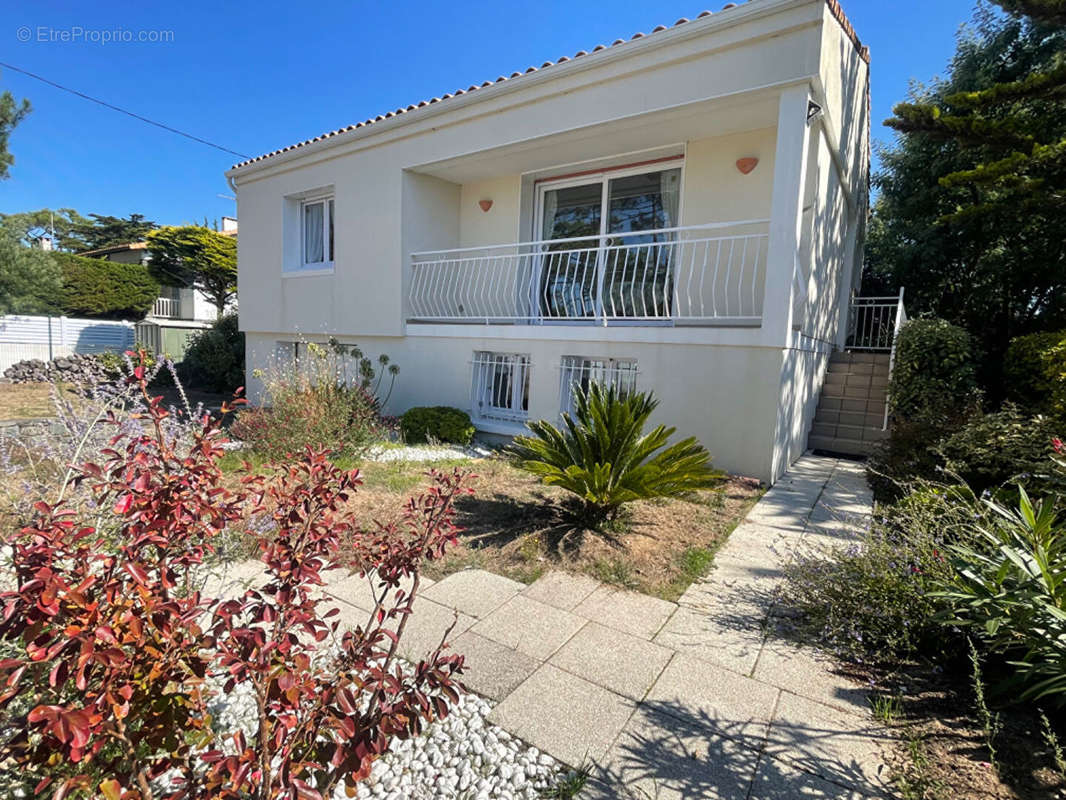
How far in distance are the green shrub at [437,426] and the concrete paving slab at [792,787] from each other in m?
5.95

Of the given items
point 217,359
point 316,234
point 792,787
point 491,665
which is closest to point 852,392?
point 792,787

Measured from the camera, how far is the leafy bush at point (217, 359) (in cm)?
1423

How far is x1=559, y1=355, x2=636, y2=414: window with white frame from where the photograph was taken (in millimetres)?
6781

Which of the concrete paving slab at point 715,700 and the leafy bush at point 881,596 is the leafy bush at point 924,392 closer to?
the leafy bush at point 881,596

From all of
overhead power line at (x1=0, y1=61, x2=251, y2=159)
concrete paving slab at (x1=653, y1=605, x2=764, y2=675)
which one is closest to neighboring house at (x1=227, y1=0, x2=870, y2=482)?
concrete paving slab at (x1=653, y1=605, x2=764, y2=675)

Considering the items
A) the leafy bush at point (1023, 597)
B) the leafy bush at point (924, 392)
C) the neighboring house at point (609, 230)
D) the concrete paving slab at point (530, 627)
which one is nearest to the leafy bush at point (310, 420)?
the neighboring house at point (609, 230)

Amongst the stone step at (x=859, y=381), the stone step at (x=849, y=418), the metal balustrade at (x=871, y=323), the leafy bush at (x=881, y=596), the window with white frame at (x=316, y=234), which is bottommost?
the leafy bush at (x=881, y=596)

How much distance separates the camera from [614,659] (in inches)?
101

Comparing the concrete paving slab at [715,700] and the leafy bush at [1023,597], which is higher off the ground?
the leafy bush at [1023,597]

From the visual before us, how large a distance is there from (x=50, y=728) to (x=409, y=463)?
5378 mm

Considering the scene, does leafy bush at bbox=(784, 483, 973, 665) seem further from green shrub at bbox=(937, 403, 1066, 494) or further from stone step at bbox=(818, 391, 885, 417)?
stone step at bbox=(818, 391, 885, 417)

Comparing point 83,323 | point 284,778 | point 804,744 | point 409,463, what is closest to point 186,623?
point 284,778

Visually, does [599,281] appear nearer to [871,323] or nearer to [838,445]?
[838,445]

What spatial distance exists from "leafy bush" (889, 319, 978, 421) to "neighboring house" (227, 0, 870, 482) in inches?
44.2
